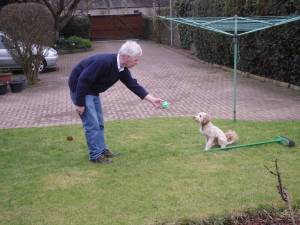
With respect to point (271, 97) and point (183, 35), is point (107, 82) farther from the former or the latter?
point (183, 35)

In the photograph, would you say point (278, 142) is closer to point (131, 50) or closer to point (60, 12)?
point (131, 50)

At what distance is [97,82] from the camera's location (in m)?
6.65

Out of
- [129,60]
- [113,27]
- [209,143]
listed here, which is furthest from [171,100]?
[113,27]

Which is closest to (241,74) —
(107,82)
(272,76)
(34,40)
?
(272,76)

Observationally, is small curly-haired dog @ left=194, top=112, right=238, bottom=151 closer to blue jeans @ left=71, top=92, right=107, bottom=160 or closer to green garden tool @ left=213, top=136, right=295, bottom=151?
green garden tool @ left=213, top=136, right=295, bottom=151

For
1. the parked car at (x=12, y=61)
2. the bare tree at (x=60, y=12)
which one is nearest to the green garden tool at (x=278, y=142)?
the parked car at (x=12, y=61)

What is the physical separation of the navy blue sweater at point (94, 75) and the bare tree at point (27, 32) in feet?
34.8

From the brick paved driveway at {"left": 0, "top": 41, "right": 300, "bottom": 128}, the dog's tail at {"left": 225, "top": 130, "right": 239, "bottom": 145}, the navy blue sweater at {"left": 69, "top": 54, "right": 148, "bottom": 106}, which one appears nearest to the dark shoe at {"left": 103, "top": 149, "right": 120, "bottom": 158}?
the navy blue sweater at {"left": 69, "top": 54, "right": 148, "bottom": 106}

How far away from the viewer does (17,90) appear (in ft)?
52.4

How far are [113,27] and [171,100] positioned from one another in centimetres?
3215

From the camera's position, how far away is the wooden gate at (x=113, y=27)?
44.1 m

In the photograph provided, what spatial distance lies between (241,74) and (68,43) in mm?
16676

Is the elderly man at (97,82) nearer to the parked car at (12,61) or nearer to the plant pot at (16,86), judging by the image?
the plant pot at (16,86)

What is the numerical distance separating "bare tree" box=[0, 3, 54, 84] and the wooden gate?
2686cm
